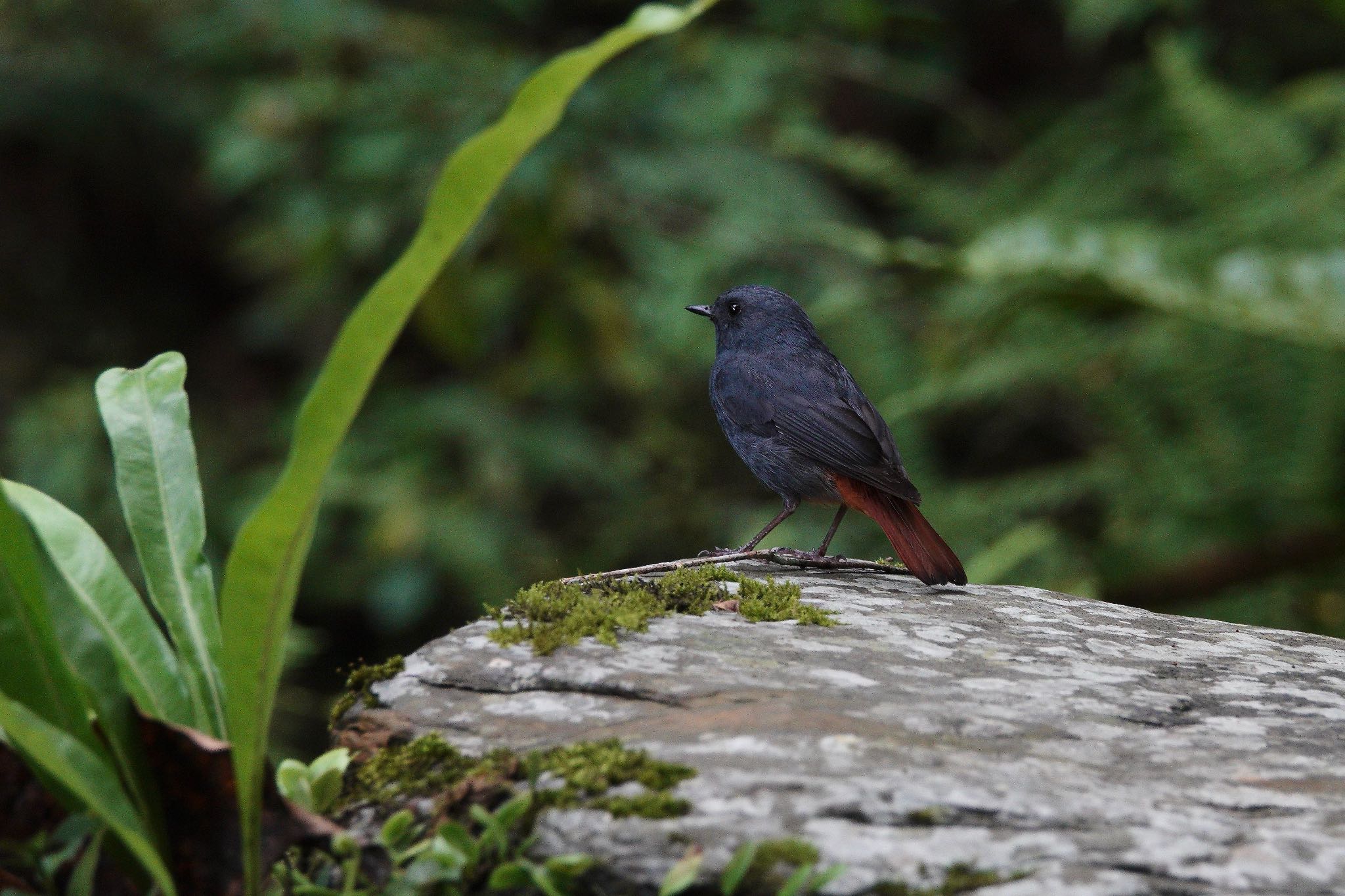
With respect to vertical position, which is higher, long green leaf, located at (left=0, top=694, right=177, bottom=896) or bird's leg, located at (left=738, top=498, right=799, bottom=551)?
bird's leg, located at (left=738, top=498, right=799, bottom=551)

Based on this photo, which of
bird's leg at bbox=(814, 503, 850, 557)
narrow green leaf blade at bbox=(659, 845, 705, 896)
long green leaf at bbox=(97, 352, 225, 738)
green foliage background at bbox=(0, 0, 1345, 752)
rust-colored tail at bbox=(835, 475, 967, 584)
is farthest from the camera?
green foliage background at bbox=(0, 0, 1345, 752)

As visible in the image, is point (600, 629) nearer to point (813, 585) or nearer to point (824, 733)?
point (824, 733)

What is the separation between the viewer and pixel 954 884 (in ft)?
5.15

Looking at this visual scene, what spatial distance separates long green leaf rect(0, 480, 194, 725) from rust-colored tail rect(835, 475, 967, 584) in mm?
1612

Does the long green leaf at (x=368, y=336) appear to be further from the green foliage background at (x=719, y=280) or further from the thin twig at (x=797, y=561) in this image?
the green foliage background at (x=719, y=280)

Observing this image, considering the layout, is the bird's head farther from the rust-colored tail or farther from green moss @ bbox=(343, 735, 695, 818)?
green moss @ bbox=(343, 735, 695, 818)

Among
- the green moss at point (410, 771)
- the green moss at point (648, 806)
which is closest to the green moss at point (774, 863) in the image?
the green moss at point (648, 806)

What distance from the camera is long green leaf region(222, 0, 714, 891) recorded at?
5.11 feet

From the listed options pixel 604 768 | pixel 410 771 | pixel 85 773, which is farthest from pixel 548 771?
pixel 85 773

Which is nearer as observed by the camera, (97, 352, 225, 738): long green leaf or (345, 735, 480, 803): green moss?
(345, 735, 480, 803): green moss

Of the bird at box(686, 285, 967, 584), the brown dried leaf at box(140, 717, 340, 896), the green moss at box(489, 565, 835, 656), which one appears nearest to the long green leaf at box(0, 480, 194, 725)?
the brown dried leaf at box(140, 717, 340, 896)

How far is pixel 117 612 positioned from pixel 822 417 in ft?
6.34

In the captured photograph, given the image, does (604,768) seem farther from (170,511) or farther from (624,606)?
(170,511)

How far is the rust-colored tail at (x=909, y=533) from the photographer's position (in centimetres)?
292
